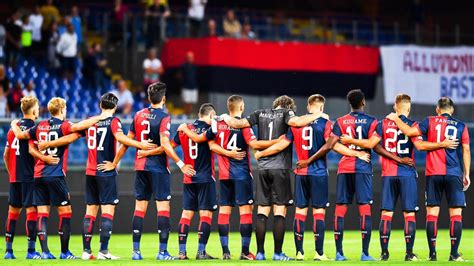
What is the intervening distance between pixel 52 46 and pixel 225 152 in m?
13.2

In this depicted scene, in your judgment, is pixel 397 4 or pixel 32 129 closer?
pixel 32 129

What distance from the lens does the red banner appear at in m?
31.8

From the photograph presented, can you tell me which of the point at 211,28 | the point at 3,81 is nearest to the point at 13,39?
the point at 3,81

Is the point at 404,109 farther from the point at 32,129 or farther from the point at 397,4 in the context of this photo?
the point at 397,4

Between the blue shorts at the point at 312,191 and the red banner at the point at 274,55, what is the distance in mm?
14493

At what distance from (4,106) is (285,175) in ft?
36.0

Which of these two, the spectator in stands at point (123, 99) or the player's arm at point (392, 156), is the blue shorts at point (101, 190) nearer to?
the player's arm at point (392, 156)

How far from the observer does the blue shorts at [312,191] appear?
57.0ft

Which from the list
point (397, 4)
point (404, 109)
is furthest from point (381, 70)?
point (404, 109)

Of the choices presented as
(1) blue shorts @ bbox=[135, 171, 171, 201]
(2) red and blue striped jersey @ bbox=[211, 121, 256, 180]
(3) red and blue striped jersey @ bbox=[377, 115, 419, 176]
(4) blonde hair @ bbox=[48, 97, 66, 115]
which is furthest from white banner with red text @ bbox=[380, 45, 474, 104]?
(4) blonde hair @ bbox=[48, 97, 66, 115]

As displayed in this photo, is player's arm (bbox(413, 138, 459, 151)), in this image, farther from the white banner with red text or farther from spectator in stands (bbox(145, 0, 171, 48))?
the white banner with red text

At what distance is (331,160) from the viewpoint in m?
26.3

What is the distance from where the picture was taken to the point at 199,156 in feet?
59.0

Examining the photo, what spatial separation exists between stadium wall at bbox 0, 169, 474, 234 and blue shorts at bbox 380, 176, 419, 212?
8.02 m
